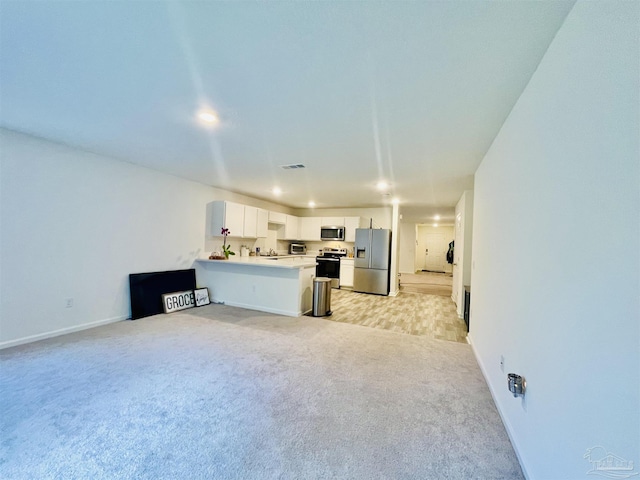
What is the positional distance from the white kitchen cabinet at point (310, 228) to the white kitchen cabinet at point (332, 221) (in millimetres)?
131

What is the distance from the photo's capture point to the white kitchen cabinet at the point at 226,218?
5.49 meters

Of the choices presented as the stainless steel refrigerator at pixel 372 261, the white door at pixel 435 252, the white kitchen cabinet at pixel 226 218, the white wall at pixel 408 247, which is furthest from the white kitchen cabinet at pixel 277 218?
the white door at pixel 435 252

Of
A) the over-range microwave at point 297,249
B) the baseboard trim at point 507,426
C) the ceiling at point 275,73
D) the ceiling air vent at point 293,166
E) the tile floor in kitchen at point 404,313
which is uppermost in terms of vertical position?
the ceiling at point 275,73

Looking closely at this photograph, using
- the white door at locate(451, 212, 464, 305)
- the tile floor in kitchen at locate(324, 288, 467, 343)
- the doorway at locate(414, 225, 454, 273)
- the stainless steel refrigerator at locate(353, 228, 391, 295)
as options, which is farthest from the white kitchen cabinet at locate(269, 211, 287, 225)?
the doorway at locate(414, 225, 454, 273)

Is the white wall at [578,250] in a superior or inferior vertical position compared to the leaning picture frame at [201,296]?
superior

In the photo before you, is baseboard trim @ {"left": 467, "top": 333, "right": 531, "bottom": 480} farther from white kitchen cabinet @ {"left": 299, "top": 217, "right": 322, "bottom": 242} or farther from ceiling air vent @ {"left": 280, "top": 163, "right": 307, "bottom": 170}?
white kitchen cabinet @ {"left": 299, "top": 217, "right": 322, "bottom": 242}

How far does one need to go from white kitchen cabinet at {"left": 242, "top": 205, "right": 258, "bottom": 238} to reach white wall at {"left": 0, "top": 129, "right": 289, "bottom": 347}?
152 centimetres

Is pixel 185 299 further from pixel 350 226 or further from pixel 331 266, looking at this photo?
pixel 350 226

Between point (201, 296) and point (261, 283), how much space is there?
1.32 metres

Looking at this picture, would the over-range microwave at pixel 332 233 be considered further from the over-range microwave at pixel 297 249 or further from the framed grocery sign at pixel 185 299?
the framed grocery sign at pixel 185 299

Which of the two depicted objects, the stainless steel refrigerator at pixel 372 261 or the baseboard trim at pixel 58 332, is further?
the stainless steel refrigerator at pixel 372 261

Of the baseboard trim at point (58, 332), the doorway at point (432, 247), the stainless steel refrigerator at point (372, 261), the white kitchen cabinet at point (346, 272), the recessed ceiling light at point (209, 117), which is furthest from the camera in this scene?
the doorway at point (432, 247)

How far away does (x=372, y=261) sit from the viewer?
696cm

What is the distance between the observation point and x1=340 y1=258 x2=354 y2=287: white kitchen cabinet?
24.9 feet
